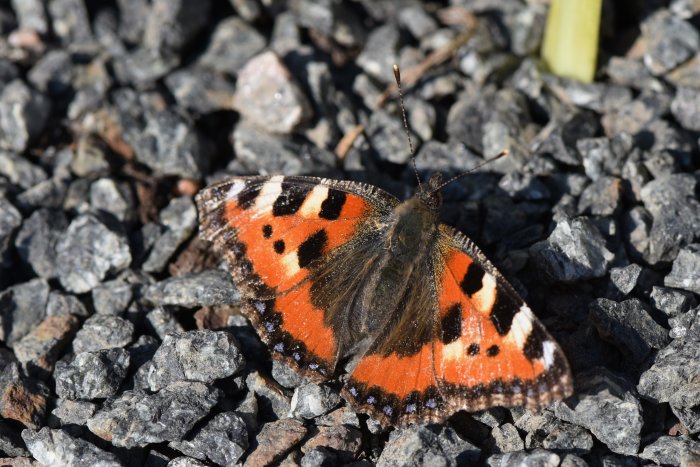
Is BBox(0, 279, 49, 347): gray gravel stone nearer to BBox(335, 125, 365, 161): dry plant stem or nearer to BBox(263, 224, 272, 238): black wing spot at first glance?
BBox(263, 224, 272, 238): black wing spot

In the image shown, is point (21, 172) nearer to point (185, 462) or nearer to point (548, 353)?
point (185, 462)

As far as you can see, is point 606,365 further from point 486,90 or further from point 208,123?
point 208,123

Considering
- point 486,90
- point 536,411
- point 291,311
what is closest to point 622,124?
point 486,90

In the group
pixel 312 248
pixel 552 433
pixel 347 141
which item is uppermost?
pixel 347 141

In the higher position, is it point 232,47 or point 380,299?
point 232,47

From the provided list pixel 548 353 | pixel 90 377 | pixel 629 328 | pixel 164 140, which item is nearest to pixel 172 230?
pixel 164 140

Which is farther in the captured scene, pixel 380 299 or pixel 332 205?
pixel 332 205

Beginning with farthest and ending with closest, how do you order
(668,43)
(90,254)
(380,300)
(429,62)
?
(429,62) < (668,43) < (90,254) < (380,300)

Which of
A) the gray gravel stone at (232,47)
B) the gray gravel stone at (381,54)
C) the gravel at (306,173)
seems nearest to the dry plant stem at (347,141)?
the gravel at (306,173)
